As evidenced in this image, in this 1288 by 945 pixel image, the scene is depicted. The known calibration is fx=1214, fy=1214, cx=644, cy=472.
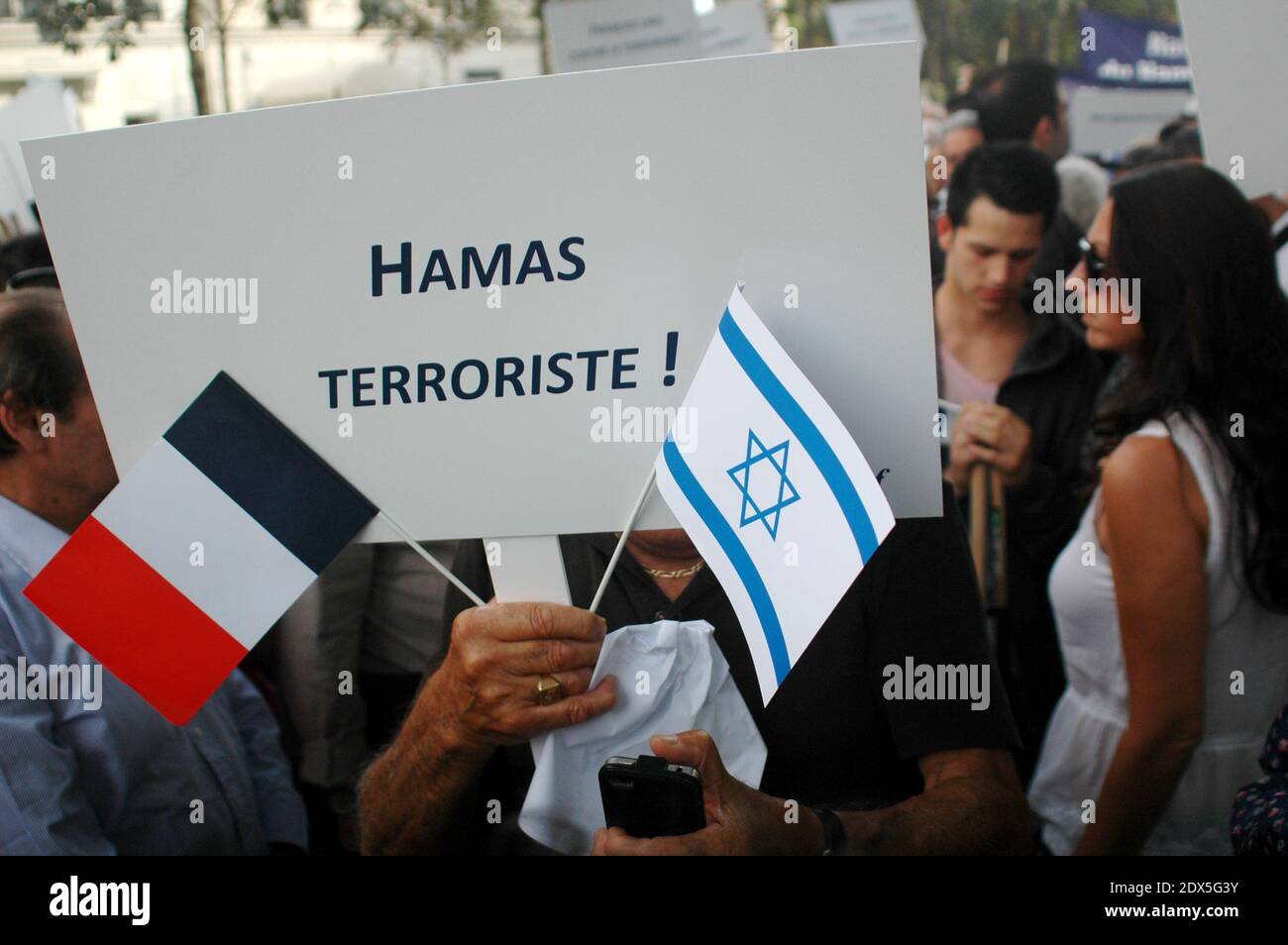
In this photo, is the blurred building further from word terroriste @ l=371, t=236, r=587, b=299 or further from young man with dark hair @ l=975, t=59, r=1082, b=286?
word terroriste @ l=371, t=236, r=587, b=299

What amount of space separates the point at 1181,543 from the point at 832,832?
111 centimetres

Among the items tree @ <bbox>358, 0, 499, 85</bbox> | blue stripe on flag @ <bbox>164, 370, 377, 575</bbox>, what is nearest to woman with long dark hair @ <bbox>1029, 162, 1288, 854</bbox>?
blue stripe on flag @ <bbox>164, 370, 377, 575</bbox>

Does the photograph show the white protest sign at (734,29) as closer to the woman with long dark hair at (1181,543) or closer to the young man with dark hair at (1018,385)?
the young man with dark hair at (1018,385)

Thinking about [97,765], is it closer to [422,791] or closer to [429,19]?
[422,791]

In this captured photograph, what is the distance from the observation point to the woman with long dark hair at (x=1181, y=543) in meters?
2.30

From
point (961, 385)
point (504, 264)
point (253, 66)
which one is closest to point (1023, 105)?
point (961, 385)

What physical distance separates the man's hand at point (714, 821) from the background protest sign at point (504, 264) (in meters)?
0.28

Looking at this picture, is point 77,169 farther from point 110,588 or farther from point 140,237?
point 110,588

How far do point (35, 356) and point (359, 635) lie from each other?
4.50 feet

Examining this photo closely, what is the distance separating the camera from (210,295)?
5.00ft

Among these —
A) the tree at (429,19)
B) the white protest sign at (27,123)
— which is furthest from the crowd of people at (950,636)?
the tree at (429,19)

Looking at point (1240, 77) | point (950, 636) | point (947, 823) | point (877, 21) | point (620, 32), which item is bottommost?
point (947, 823)

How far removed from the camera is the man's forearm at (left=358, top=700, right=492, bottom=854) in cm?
163
